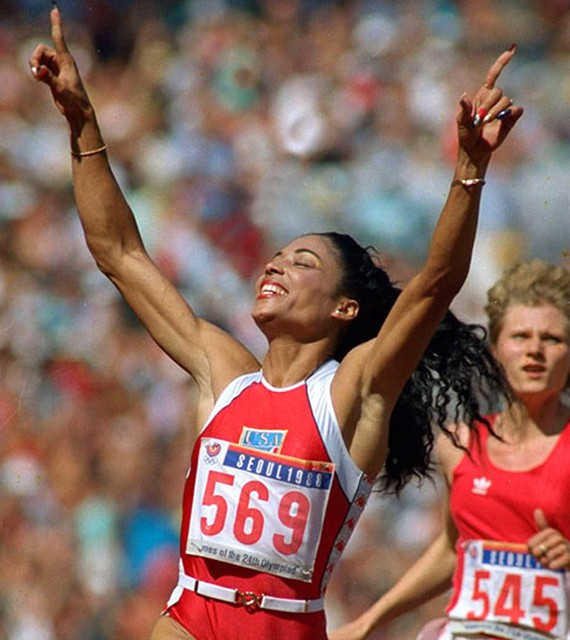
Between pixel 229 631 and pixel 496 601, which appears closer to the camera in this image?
pixel 229 631

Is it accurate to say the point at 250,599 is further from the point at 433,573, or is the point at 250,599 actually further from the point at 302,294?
the point at 433,573

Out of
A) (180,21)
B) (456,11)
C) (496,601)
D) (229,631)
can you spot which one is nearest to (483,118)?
(229,631)

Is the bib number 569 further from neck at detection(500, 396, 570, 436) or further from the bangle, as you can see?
neck at detection(500, 396, 570, 436)

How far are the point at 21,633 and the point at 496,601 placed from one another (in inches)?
121

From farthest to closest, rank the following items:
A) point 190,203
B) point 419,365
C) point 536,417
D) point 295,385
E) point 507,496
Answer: point 190,203, point 536,417, point 507,496, point 419,365, point 295,385

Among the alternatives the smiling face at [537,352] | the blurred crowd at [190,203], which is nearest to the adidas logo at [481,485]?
the smiling face at [537,352]

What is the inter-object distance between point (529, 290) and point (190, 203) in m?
2.88

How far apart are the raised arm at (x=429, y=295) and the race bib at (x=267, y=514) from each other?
17 cm

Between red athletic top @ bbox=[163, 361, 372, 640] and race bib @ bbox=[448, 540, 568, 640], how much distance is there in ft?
4.01

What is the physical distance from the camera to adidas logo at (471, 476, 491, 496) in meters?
4.86

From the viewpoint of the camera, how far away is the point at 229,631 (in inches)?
138

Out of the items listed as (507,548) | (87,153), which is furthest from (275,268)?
(507,548)

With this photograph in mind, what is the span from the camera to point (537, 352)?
192 inches

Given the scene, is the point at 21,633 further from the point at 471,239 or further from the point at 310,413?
the point at 471,239
